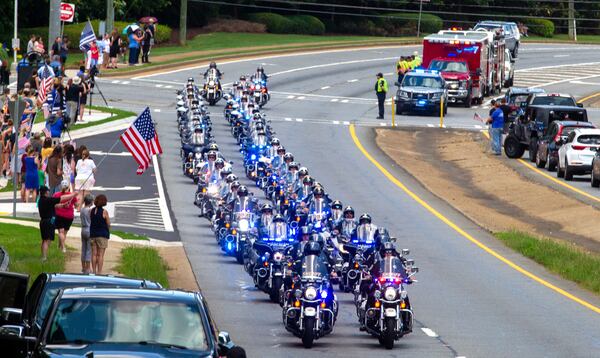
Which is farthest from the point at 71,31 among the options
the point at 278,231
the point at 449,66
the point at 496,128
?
the point at 278,231

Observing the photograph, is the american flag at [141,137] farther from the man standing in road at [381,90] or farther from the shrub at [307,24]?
the shrub at [307,24]

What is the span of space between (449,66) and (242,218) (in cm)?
3696

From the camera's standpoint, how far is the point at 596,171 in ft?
143

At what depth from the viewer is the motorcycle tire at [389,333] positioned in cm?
2184

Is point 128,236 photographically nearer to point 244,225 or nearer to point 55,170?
point 55,170

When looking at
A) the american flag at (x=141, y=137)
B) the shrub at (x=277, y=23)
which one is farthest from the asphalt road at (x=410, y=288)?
the shrub at (x=277, y=23)

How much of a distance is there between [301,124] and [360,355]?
35.3 meters

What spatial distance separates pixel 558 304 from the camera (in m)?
26.7

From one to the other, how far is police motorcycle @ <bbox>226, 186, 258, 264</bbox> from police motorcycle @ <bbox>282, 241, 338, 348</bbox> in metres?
7.47

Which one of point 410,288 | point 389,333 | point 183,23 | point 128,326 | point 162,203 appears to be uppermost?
point 128,326

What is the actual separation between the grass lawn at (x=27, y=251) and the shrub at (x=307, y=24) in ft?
209

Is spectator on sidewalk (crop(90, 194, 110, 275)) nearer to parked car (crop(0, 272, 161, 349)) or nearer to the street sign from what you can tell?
parked car (crop(0, 272, 161, 349))

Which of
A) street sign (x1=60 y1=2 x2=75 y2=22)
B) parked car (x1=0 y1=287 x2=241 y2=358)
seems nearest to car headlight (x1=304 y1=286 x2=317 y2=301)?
parked car (x1=0 y1=287 x2=241 y2=358)

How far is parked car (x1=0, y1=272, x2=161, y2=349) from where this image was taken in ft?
48.7
